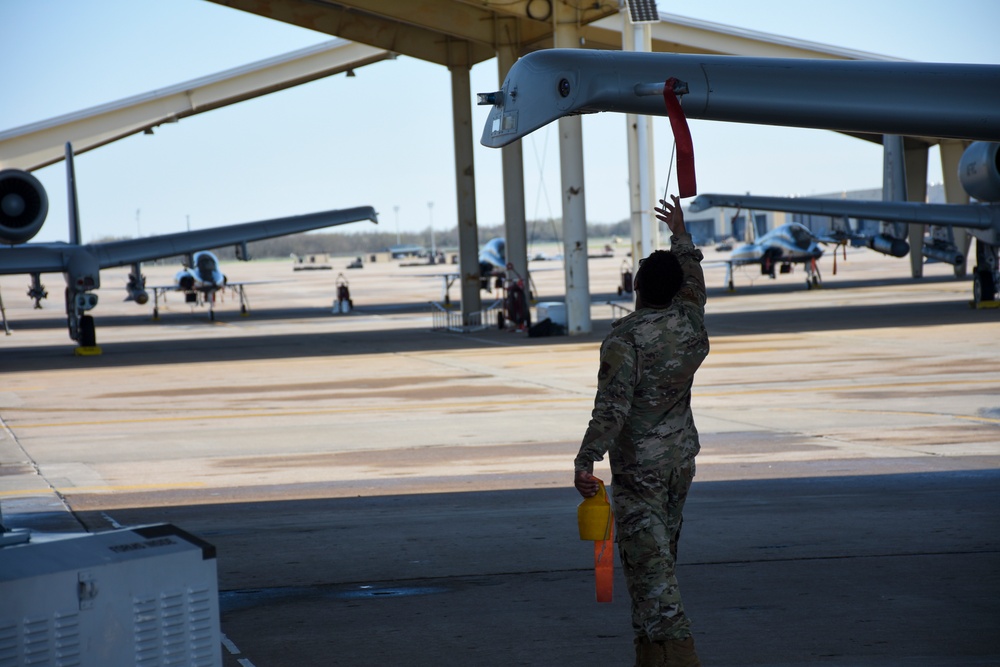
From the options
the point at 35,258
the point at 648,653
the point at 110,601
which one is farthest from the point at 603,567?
the point at 35,258

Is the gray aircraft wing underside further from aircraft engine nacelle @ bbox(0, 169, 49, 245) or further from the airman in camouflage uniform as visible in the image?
the airman in camouflage uniform

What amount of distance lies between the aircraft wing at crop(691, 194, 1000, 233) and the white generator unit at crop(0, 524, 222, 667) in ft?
100

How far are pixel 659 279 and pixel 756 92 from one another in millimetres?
1336

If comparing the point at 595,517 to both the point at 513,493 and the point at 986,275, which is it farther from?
the point at 986,275

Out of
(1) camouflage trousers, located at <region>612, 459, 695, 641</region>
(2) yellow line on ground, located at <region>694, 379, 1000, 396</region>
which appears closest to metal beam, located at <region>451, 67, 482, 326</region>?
(2) yellow line on ground, located at <region>694, 379, 1000, 396</region>

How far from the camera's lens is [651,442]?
535cm

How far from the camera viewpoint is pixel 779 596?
6871 millimetres

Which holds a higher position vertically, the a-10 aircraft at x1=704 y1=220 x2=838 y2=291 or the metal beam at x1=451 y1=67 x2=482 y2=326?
the metal beam at x1=451 y1=67 x2=482 y2=326

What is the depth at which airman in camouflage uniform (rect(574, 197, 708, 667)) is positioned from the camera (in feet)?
16.8

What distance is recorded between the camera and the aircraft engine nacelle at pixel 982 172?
15.2 metres

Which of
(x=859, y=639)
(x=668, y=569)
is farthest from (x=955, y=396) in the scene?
(x=668, y=569)

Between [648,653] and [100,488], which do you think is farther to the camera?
[100,488]

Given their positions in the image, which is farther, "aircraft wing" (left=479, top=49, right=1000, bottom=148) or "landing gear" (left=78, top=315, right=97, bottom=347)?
"landing gear" (left=78, top=315, right=97, bottom=347)

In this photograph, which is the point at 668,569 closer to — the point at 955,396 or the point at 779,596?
the point at 779,596
